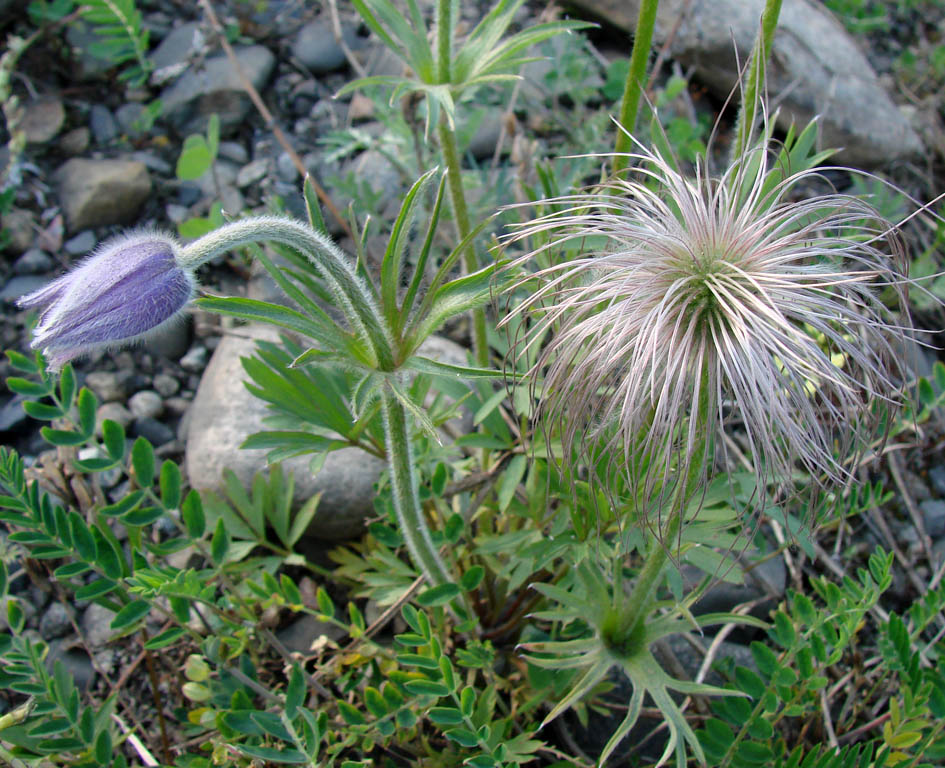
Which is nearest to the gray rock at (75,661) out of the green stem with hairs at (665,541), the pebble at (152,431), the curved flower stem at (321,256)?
the pebble at (152,431)

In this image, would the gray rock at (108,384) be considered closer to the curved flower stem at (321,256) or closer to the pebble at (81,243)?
the pebble at (81,243)

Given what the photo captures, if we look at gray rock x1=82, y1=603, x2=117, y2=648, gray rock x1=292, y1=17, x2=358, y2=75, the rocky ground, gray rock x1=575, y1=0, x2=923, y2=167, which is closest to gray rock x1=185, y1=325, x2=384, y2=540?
the rocky ground

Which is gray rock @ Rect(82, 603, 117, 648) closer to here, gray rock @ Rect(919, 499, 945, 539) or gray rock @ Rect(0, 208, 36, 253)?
gray rock @ Rect(0, 208, 36, 253)

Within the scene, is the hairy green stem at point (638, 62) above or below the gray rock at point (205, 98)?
above

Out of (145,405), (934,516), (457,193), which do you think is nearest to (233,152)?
(145,405)

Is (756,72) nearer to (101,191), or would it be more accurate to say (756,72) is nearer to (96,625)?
(96,625)

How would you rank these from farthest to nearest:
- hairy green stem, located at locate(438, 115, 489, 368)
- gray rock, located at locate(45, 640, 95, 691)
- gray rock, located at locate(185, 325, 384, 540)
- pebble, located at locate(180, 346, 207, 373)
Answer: pebble, located at locate(180, 346, 207, 373) < gray rock, located at locate(185, 325, 384, 540) < gray rock, located at locate(45, 640, 95, 691) < hairy green stem, located at locate(438, 115, 489, 368)

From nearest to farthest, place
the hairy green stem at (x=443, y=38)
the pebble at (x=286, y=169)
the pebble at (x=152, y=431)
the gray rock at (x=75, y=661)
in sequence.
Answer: the hairy green stem at (x=443, y=38) < the gray rock at (x=75, y=661) < the pebble at (x=152, y=431) < the pebble at (x=286, y=169)
